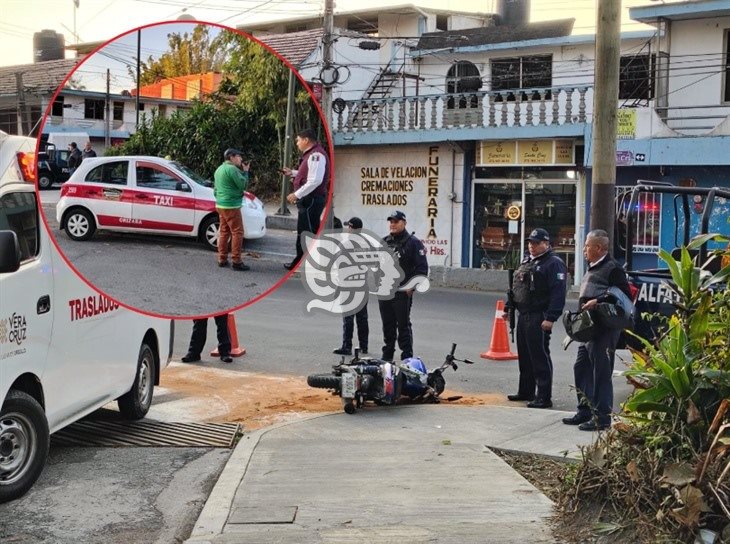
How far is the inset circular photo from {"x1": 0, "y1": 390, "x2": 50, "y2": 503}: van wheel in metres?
3.67

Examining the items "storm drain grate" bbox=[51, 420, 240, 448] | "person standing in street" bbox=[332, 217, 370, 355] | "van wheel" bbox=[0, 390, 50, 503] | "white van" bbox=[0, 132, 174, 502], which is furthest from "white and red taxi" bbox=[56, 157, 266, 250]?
"person standing in street" bbox=[332, 217, 370, 355]

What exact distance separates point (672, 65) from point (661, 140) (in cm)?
223

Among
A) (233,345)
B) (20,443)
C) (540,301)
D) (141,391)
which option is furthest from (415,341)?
(20,443)

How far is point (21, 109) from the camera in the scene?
3.15 meters

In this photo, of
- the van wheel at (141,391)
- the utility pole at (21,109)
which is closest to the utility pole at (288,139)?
the utility pole at (21,109)

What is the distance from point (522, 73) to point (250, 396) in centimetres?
1958

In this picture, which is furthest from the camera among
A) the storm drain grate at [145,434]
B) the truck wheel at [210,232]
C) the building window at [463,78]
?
the building window at [463,78]

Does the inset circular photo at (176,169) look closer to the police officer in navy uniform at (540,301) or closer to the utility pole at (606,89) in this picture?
the utility pole at (606,89)

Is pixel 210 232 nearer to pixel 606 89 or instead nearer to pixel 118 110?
pixel 118 110

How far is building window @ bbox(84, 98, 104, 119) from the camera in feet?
9.70

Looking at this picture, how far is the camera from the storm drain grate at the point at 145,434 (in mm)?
8281

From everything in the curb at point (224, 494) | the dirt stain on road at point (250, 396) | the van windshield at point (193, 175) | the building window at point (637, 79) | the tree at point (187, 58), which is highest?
the building window at point (637, 79)

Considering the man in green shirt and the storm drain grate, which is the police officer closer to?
the storm drain grate

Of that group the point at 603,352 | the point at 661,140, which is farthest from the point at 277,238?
the point at 661,140
